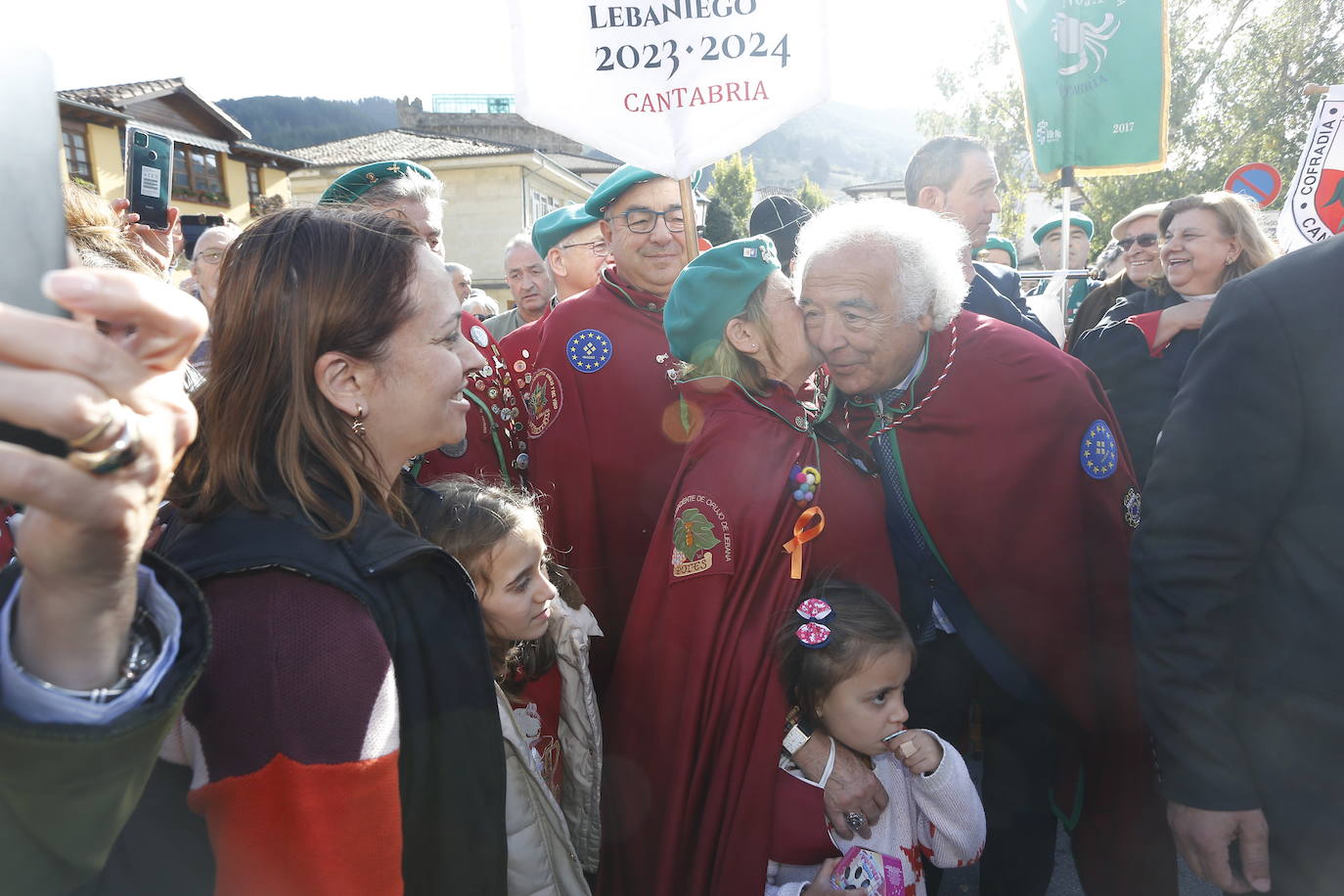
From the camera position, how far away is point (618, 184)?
11.8 ft

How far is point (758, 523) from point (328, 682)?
4.75ft

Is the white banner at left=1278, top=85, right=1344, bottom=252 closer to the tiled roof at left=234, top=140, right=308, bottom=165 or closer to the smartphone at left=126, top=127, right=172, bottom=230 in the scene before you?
the smartphone at left=126, top=127, right=172, bottom=230

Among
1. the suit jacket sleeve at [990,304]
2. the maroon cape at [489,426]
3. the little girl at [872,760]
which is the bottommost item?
the little girl at [872,760]

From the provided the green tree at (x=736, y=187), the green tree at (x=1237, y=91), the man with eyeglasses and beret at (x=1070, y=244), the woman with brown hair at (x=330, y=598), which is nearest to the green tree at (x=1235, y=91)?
the green tree at (x=1237, y=91)

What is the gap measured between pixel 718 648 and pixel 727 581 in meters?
0.18

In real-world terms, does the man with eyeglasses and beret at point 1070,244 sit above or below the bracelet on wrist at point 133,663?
above

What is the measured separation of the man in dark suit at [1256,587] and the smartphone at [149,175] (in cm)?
325

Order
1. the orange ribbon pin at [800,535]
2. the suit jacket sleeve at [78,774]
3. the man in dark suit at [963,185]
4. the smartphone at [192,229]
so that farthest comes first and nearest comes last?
the smartphone at [192,229] → the man in dark suit at [963,185] → the orange ribbon pin at [800,535] → the suit jacket sleeve at [78,774]

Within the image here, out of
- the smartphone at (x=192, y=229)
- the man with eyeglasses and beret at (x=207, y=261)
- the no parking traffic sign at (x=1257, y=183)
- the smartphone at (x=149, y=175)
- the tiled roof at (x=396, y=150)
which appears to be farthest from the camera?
the tiled roof at (x=396, y=150)

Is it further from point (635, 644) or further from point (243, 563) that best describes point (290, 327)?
point (635, 644)

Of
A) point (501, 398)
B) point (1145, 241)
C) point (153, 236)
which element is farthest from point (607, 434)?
point (1145, 241)

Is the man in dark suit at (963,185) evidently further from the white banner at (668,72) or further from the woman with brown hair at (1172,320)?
the white banner at (668,72)

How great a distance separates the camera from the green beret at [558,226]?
182 inches

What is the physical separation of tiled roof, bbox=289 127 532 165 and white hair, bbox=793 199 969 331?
1084 inches
